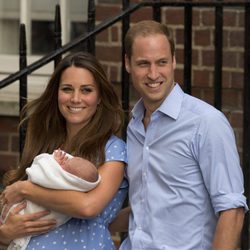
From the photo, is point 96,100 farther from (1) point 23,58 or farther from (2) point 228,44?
(2) point 228,44

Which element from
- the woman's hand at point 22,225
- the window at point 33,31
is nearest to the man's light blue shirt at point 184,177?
the woman's hand at point 22,225

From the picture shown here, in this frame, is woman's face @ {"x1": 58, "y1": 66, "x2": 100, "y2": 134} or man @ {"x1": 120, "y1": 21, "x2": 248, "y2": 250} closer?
man @ {"x1": 120, "y1": 21, "x2": 248, "y2": 250}

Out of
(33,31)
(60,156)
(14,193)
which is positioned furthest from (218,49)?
(33,31)

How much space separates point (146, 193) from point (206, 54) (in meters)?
1.84

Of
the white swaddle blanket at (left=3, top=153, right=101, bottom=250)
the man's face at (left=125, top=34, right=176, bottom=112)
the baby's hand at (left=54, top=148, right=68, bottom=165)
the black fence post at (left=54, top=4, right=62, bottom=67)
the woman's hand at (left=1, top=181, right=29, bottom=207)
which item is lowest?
the woman's hand at (left=1, top=181, right=29, bottom=207)

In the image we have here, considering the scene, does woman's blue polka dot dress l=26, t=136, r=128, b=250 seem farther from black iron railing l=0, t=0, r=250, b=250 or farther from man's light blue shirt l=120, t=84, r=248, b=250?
black iron railing l=0, t=0, r=250, b=250

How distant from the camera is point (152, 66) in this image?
11.2 ft

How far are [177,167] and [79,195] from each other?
1.28 ft

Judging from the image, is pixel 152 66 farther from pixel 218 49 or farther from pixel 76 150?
pixel 218 49

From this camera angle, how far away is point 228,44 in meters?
5.05

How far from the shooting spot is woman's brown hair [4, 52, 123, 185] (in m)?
3.66

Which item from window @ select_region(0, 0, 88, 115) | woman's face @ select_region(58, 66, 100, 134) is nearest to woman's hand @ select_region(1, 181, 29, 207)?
woman's face @ select_region(58, 66, 100, 134)

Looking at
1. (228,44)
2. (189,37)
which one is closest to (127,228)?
(189,37)

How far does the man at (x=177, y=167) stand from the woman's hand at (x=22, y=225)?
0.34 meters
